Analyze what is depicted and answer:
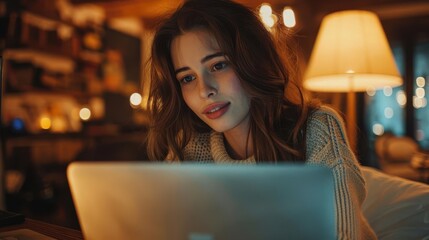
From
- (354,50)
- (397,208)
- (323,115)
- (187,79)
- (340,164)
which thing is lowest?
(397,208)

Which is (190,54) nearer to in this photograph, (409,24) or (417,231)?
(417,231)

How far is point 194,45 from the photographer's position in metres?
1.07

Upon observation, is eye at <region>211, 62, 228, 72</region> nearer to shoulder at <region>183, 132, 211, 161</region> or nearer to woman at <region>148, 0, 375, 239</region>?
woman at <region>148, 0, 375, 239</region>

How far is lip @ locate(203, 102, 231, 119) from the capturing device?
41.0 inches

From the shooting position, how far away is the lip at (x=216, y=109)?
1041mm

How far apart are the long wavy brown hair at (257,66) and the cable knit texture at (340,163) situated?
5 centimetres

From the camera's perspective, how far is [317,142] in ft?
3.21

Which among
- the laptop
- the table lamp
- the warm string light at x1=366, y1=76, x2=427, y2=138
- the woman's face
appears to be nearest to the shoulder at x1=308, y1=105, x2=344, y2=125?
the woman's face

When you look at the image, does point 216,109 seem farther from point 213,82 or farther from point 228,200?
point 228,200

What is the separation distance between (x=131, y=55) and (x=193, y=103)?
4.59 meters

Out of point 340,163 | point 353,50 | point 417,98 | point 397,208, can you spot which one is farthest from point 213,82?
point 417,98

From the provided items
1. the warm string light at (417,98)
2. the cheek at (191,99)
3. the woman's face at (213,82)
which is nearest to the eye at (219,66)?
the woman's face at (213,82)

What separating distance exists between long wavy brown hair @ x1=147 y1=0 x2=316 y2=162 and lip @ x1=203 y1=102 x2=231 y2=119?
0.08 metres

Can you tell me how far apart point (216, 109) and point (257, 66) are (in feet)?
0.56
